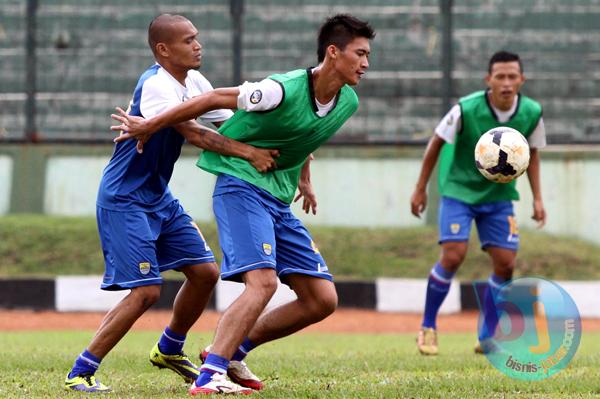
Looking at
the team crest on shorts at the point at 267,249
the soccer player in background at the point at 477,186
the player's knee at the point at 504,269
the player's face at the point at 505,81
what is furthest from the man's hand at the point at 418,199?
the team crest on shorts at the point at 267,249

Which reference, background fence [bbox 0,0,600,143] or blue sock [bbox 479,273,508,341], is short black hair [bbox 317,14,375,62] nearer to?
blue sock [bbox 479,273,508,341]

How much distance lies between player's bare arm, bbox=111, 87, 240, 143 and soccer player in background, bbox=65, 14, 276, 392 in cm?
13

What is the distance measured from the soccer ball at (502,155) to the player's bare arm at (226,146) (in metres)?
1.70

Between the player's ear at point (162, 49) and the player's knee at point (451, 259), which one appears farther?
the player's knee at point (451, 259)

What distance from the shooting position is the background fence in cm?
1570

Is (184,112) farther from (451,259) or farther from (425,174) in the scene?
(451,259)

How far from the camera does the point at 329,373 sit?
24.7ft

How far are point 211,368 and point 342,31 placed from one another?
1989 mm

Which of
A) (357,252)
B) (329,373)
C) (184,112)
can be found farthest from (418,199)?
(357,252)

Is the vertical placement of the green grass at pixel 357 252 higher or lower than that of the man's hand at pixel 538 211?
lower

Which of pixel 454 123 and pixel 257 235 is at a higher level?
pixel 454 123

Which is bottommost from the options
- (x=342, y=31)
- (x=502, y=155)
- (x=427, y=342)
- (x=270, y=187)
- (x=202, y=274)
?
(x=427, y=342)

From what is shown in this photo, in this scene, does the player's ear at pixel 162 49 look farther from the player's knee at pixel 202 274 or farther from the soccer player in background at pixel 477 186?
the soccer player in background at pixel 477 186

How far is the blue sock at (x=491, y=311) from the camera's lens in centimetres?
943
